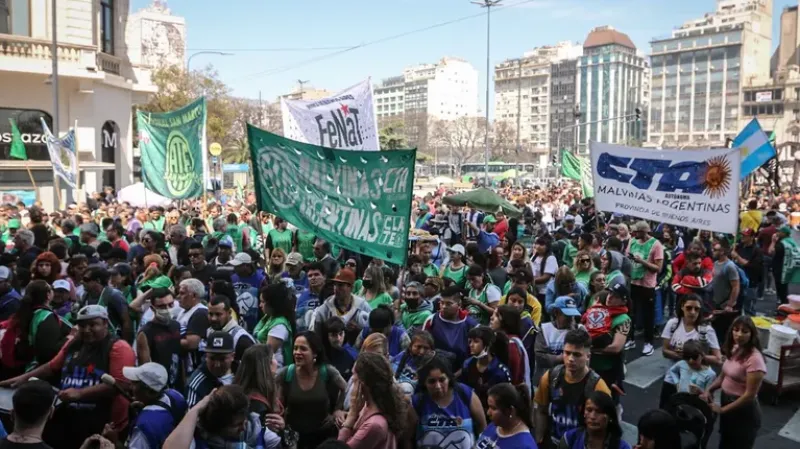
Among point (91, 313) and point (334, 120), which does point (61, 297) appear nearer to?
point (91, 313)

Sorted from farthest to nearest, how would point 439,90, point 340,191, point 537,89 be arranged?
point 439,90 < point 537,89 < point 340,191

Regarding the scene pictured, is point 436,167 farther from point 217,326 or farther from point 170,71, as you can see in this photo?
point 217,326

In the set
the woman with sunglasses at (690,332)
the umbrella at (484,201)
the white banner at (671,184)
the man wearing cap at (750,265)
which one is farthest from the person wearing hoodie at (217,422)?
the umbrella at (484,201)

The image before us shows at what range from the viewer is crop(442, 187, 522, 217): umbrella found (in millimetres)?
14969

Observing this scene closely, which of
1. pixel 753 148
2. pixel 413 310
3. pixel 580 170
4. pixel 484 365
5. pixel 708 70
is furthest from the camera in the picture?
pixel 708 70

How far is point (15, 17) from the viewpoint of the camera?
23.8m

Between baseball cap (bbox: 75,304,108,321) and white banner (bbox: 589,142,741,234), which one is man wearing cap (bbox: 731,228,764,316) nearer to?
white banner (bbox: 589,142,741,234)

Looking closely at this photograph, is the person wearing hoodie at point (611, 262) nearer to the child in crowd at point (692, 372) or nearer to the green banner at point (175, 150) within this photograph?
the child in crowd at point (692, 372)

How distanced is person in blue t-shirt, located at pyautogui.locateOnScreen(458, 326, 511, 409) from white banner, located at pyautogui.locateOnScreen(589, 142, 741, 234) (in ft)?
14.6

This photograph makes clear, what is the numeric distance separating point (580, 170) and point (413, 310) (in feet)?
45.1

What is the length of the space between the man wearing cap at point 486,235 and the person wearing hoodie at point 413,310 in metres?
4.24

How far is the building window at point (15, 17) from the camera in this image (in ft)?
77.6

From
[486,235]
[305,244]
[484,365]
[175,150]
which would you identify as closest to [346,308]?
[484,365]

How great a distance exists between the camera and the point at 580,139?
146 m
